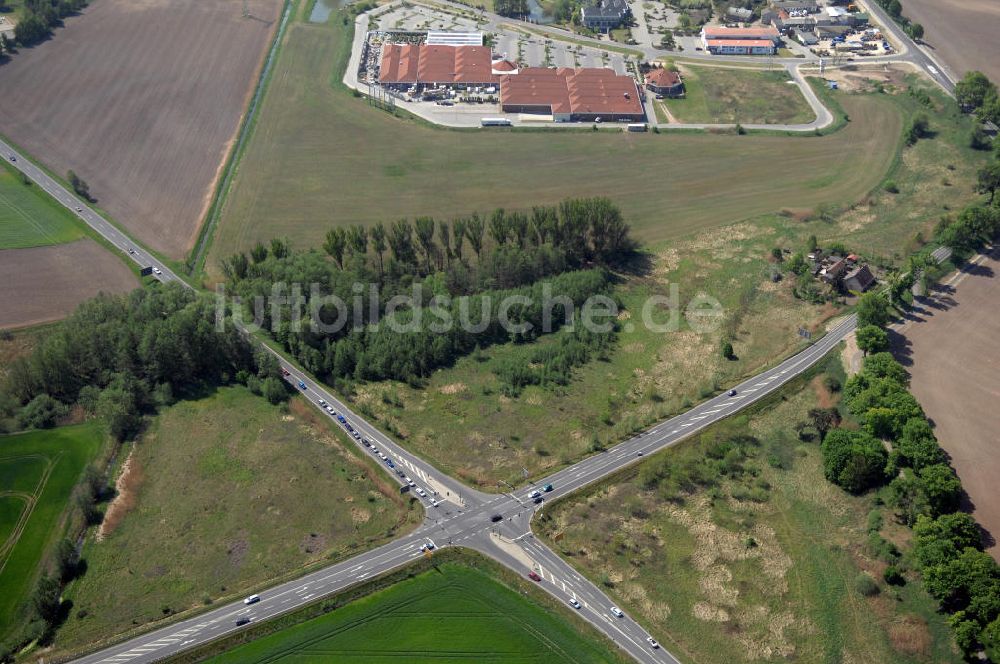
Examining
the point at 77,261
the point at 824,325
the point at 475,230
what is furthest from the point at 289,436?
the point at 824,325

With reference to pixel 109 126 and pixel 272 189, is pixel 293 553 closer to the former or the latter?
pixel 272 189

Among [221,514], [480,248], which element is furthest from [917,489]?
[221,514]

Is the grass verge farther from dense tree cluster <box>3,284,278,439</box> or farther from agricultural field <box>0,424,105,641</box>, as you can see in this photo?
dense tree cluster <box>3,284,278,439</box>

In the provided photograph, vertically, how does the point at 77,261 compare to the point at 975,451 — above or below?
below

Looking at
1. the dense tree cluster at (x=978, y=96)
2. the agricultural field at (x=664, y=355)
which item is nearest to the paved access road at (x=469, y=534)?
the agricultural field at (x=664, y=355)

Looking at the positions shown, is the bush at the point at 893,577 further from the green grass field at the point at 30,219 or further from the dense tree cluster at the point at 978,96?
the green grass field at the point at 30,219

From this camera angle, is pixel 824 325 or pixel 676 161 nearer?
pixel 824 325
